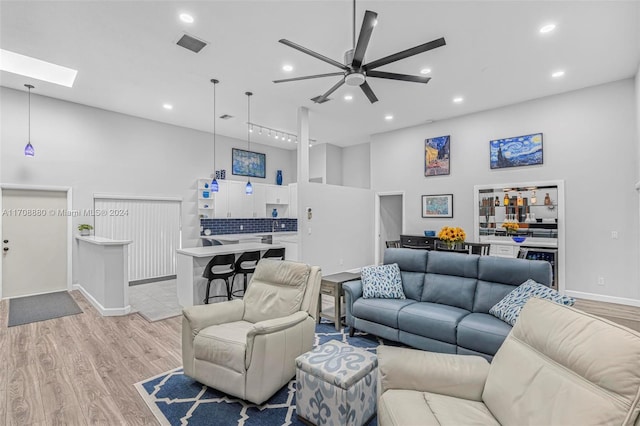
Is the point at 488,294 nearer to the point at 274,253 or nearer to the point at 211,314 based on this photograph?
the point at 211,314

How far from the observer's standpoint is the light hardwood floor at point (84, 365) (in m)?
2.32

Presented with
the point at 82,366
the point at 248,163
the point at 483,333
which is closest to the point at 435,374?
the point at 483,333

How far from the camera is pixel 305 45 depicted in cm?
400

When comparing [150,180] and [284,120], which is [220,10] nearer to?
[284,120]

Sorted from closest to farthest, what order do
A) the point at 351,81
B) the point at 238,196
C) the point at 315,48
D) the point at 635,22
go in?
the point at 351,81 → the point at 635,22 → the point at 315,48 → the point at 238,196

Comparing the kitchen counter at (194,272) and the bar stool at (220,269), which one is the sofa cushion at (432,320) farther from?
the kitchen counter at (194,272)

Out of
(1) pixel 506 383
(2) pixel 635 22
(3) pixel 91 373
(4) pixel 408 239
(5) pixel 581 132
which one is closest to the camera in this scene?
(1) pixel 506 383

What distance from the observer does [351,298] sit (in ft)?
11.9

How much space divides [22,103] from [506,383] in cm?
775

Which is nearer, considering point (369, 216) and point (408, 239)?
point (408, 239)

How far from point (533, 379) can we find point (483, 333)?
1.30 m

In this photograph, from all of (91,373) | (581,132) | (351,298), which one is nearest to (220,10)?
(351,298)

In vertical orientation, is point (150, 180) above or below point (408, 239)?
above

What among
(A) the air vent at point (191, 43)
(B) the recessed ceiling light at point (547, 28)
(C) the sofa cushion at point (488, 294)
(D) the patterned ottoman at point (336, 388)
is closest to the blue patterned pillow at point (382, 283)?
(C) the sofa cushion at point (488, 294)
